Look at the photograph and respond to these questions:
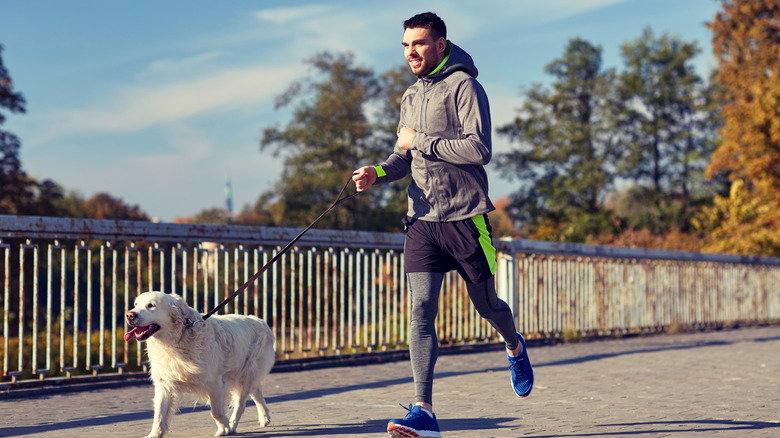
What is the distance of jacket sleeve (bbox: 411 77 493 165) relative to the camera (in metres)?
4.39

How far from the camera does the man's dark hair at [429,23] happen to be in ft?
14.9

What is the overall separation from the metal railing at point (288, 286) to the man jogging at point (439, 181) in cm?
331

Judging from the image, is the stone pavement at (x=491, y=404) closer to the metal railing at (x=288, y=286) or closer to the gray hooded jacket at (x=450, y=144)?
the metal railing at (x=288, y=286)

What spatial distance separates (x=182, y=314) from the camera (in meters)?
4.91

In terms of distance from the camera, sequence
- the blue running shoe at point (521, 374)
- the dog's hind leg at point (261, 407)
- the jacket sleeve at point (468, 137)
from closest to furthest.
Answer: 1. the jacket sleeve at point (468, 137)
2. the blue running shoe at point (521, 374)
3. the dog's hind leg at point (261, 407)

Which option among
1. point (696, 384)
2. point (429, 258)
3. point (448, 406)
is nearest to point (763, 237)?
point (696, 384)

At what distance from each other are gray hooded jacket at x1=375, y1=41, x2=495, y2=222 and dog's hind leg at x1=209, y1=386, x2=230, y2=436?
1.52m

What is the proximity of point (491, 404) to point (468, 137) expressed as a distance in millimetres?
2577

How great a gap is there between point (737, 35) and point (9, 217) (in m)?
30.6

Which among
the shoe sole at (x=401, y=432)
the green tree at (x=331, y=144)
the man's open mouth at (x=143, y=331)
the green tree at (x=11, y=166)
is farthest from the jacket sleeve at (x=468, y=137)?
the green tree at (x=331, y=144)

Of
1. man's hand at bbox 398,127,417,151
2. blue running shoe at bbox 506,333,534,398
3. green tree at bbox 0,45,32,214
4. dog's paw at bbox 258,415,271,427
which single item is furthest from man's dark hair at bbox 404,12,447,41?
green tree at bbox 0,45,32,214

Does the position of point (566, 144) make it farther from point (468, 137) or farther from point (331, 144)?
point (468, 137)

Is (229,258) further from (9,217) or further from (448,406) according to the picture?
(448,406)

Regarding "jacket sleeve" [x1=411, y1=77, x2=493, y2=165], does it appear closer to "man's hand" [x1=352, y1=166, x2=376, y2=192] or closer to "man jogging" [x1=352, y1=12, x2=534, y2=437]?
"man jogging" [x1=352, y1=12, x2=534, y2=437]
